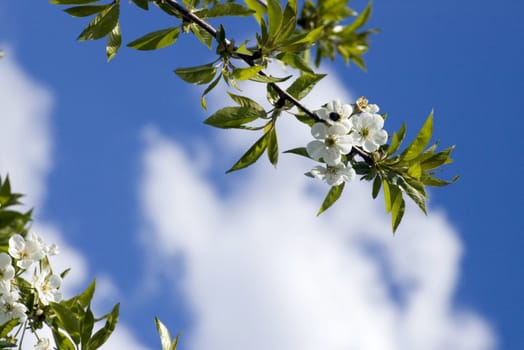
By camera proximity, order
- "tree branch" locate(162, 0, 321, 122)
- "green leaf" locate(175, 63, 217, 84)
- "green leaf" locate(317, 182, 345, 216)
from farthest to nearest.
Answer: "green leaf" locate(317, 182, 345, 216), "tree branch" locate(162, 0, 321, 122), "green leaf" locate(175, 63, 217, 84)

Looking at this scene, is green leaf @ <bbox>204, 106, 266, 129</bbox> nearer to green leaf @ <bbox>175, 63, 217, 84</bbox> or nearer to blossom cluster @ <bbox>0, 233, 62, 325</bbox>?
green leaf @ <bbox>175, 63, 217, 84</bbox>

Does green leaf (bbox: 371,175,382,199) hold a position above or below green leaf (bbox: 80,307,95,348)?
above

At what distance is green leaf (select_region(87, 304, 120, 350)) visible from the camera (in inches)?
114

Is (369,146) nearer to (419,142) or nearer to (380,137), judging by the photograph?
(380,137)

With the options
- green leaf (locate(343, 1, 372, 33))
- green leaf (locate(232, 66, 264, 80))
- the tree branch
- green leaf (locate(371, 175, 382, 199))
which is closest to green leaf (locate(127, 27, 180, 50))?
the tree branch

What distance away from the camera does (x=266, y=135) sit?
3.04m

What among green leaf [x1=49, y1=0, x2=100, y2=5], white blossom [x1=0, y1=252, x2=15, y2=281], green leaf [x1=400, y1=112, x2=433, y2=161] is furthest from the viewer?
green leaf [x1=400, y1=112, x2=433, y2=161]

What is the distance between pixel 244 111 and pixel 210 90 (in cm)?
16

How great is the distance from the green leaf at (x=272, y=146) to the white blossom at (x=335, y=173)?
169mm

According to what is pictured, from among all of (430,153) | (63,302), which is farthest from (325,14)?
(63,302)

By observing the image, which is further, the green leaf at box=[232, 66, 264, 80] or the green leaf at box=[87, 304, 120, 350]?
the green leaf at box=[87, 304, 120, 350]

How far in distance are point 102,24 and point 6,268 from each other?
3.46ft

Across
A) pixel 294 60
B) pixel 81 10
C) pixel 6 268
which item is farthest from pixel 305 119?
pixel 6 268

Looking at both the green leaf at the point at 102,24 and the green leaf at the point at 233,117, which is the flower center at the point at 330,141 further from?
the green leaf at the point at 102,24
